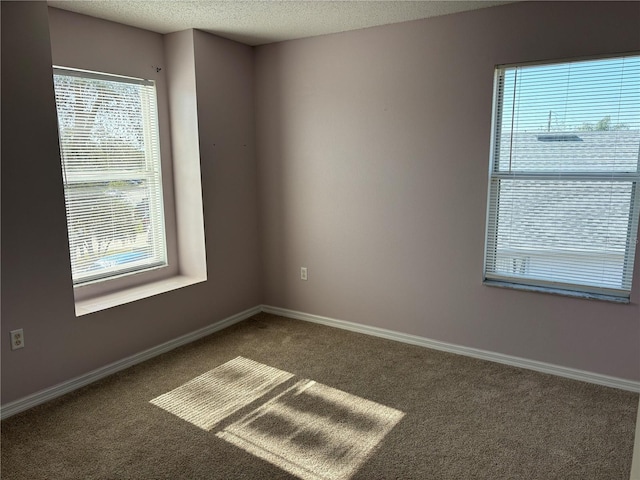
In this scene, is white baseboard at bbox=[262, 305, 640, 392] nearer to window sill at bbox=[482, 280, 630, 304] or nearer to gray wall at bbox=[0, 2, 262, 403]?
window sill at bbox=[482, 280, 630, 304]

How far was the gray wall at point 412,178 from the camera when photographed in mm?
2857

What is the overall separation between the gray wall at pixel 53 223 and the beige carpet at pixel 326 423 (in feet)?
0.81

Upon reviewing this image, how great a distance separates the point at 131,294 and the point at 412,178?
2.21 meters

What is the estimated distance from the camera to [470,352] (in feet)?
10.9

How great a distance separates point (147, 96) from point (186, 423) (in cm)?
241

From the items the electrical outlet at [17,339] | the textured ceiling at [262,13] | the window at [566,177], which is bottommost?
A: the electrical outlet at [17,339]

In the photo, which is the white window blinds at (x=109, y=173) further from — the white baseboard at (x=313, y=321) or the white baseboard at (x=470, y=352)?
the white baseboard at (x=470, y=352)

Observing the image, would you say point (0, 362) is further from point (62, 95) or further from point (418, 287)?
point (418, 287)

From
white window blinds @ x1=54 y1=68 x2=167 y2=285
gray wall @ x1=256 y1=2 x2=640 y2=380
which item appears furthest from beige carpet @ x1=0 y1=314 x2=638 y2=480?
white window blinds @ x1=54 y1=68 x2=167 y2=285

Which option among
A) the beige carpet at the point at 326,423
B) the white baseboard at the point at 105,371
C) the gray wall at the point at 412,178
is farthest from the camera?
the gray wall at the point at 412,178

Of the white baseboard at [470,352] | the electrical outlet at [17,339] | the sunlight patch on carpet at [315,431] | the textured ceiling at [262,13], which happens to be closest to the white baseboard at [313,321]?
the white baseboard at [470,352]

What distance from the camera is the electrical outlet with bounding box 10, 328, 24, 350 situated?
8.49 feet

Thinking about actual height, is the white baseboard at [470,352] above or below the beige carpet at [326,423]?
above

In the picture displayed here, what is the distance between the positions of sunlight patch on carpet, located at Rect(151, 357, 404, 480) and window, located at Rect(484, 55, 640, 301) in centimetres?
138
